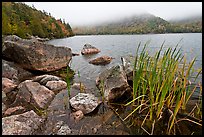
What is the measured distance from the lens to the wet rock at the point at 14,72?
8633 millimetres

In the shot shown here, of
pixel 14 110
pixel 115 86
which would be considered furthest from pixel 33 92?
pixel 115 86

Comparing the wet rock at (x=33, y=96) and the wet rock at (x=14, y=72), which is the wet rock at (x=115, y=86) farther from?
the wet rock at (x=14, y=72)

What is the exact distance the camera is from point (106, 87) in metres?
6.08

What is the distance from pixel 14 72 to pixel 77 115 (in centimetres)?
585

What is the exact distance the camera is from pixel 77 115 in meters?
4.88

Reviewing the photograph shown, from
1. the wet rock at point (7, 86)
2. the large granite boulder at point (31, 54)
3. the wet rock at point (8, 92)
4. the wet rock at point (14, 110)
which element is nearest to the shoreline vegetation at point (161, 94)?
the wet rock at point (14, 110)

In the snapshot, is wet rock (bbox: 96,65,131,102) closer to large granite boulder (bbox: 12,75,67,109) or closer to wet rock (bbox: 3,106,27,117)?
large granite boulder (bbox: 12,75,67,109)

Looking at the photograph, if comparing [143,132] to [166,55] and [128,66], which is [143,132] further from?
[128,66]

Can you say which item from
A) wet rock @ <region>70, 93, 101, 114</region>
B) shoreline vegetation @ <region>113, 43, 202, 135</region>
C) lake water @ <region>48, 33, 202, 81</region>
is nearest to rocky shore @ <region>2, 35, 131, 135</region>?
wet rock @ <region>70, 93, 101, 114</region>

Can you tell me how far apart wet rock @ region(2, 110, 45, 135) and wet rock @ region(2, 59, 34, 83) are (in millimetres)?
4893

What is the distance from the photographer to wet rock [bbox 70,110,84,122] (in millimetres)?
4812

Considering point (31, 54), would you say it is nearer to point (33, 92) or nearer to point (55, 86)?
point (55, 86)

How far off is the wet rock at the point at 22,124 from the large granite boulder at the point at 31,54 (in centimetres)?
571

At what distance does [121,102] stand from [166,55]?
2.51m
